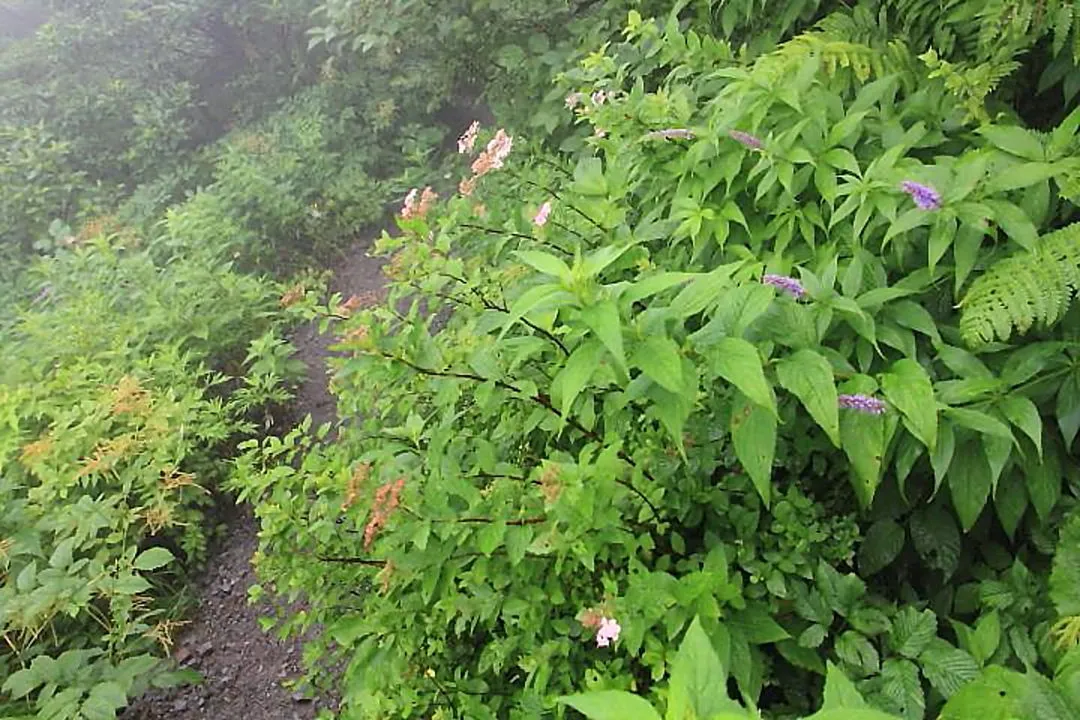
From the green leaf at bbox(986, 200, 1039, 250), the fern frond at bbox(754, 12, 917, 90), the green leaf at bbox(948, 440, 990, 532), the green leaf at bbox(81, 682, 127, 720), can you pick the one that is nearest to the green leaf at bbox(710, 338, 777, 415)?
the green leaf at bbox(948, 440, 990, 532)

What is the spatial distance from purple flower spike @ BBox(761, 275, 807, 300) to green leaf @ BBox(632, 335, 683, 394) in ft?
0.97

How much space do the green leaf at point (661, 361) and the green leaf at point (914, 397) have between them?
413 millimetres

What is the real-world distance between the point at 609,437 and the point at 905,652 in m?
0.71

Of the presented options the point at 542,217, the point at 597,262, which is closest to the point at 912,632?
the point at 597,262

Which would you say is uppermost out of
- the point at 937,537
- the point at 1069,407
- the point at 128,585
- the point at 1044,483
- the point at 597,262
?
the point at 597,262

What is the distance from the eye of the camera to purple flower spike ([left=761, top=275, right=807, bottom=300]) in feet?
5.25

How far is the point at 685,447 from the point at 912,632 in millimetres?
572

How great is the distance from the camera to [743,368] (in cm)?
137

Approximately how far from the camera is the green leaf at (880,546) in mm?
1760

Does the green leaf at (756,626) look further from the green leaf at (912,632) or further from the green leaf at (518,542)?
the green leaf at (518,542)

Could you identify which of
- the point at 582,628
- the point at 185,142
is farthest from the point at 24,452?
the point at 185,142

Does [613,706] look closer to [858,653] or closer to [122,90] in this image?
[858,653]

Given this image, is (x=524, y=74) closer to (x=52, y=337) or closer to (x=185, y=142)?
(x=52, y=337)

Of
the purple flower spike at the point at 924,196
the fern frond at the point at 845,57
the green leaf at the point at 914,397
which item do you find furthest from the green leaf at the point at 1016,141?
the green leaf at the point at 914,397
